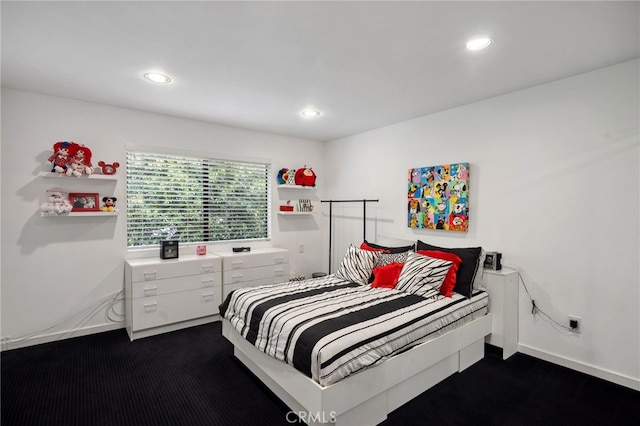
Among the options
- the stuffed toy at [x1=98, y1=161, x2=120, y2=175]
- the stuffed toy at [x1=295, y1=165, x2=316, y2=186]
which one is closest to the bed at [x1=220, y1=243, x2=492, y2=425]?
the stuffed toy at [x1=98, y1=161, x2=120, y2=175]

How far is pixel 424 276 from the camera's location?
2.96m

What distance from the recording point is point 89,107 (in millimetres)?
3406

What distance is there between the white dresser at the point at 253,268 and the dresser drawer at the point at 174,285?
14cm

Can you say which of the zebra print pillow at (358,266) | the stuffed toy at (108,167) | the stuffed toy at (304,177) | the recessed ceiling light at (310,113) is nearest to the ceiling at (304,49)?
the recessed ceiling light at (310,113)

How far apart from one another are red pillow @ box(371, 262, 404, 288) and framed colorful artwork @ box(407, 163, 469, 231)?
77 cm

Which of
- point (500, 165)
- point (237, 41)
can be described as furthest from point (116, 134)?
point (500, 165)

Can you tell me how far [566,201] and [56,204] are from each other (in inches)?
185

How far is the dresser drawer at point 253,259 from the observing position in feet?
12.7

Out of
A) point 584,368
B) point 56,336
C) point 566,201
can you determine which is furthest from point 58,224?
point 584,368

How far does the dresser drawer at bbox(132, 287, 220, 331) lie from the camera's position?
329 centimetres

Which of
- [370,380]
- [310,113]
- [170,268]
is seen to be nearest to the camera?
[370,380]

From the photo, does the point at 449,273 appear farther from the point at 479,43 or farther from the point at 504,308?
the point at 479,43

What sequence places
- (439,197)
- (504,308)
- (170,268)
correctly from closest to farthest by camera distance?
(504,308) < (170,268) < (439,197)

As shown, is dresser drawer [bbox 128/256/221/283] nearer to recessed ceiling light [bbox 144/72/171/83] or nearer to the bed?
the bed
